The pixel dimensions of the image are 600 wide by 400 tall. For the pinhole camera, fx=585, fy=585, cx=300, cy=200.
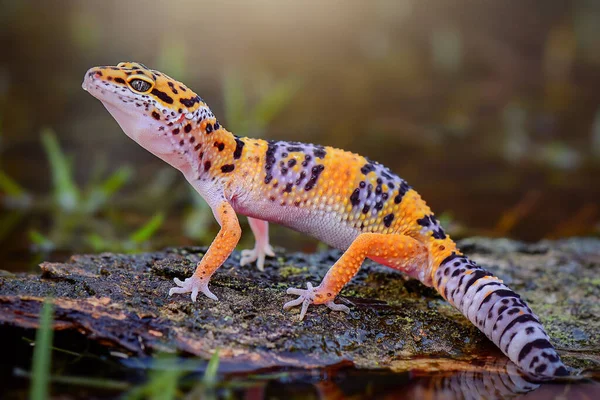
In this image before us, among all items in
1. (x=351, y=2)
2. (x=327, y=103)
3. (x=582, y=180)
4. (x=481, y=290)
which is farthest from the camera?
(x=351, y=2)

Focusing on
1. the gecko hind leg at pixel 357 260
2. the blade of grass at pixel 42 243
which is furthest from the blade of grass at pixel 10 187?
the gecko hind leg at pixel 357 260

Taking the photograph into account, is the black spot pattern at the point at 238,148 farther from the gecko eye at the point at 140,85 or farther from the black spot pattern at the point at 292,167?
the gecko eye at the point at 140,85

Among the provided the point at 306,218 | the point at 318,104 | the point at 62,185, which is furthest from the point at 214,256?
the point at 318,104

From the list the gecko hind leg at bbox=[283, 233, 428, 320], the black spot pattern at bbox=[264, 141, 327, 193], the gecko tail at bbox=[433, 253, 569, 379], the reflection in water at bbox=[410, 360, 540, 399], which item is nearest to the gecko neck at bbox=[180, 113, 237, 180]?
the black spot pattern at bbox=[264, 141, 327, 193]

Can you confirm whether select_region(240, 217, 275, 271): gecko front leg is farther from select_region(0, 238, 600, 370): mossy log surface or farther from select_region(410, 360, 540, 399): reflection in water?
select_region(410, 360, 540, 399): reflection in water

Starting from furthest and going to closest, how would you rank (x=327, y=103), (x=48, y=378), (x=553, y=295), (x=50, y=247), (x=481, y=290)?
(x=327, y=103), (x=50, y=247), (x=553, y=295), (x=481, y=290), (x=48, y=378)

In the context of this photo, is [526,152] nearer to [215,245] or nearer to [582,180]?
[582,180]

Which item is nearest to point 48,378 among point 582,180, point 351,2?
point 582,180
